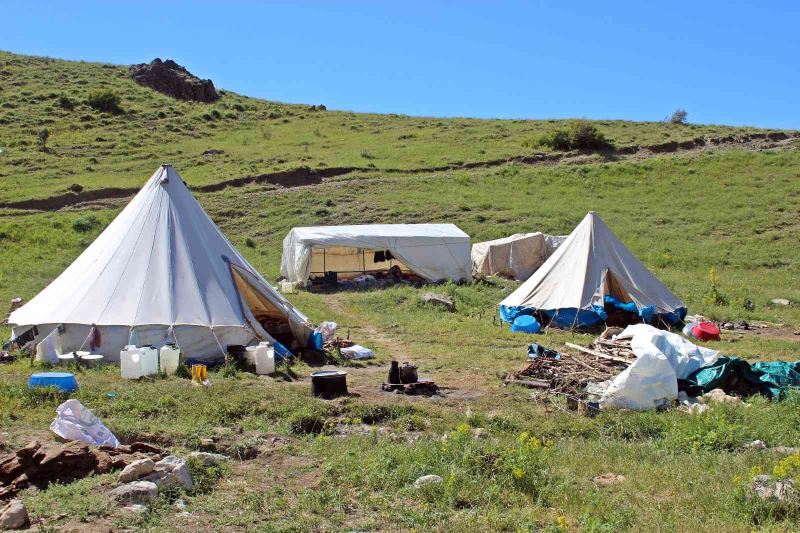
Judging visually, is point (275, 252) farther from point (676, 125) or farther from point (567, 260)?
point (676, 125)

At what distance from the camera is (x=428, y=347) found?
1383cm

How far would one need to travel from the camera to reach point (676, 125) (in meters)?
49.2

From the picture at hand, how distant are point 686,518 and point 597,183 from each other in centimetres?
3267

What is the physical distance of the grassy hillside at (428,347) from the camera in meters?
5.53

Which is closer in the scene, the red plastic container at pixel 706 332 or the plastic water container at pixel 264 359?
the plastic water container at pixel 264 359

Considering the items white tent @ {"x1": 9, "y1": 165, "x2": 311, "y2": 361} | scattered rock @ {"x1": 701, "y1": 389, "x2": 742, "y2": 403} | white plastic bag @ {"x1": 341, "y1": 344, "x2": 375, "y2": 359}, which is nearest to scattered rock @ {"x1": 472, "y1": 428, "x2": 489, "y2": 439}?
scattered rock @ {"x1": 701, "y1": 389, "x2": 742, "y2": 403}

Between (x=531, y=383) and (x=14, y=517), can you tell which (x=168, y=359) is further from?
(x=14, y=517)

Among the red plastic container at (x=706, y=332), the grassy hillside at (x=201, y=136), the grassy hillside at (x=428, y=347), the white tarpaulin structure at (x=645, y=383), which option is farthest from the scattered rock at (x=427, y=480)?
the grassy hillside at (x=201, y=136)

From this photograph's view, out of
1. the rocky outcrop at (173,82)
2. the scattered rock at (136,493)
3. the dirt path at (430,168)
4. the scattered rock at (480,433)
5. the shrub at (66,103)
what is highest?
the rocky outcrop at (173,82)

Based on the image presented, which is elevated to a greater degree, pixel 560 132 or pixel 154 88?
pixel 154 88

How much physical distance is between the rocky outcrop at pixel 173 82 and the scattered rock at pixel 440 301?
133 ft

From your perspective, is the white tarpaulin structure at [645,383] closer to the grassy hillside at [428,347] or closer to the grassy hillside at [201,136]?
the grassy hillside at [428,347]

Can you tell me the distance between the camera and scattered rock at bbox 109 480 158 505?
17.7 ft

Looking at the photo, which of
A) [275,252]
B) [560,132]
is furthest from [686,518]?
[560,132]
